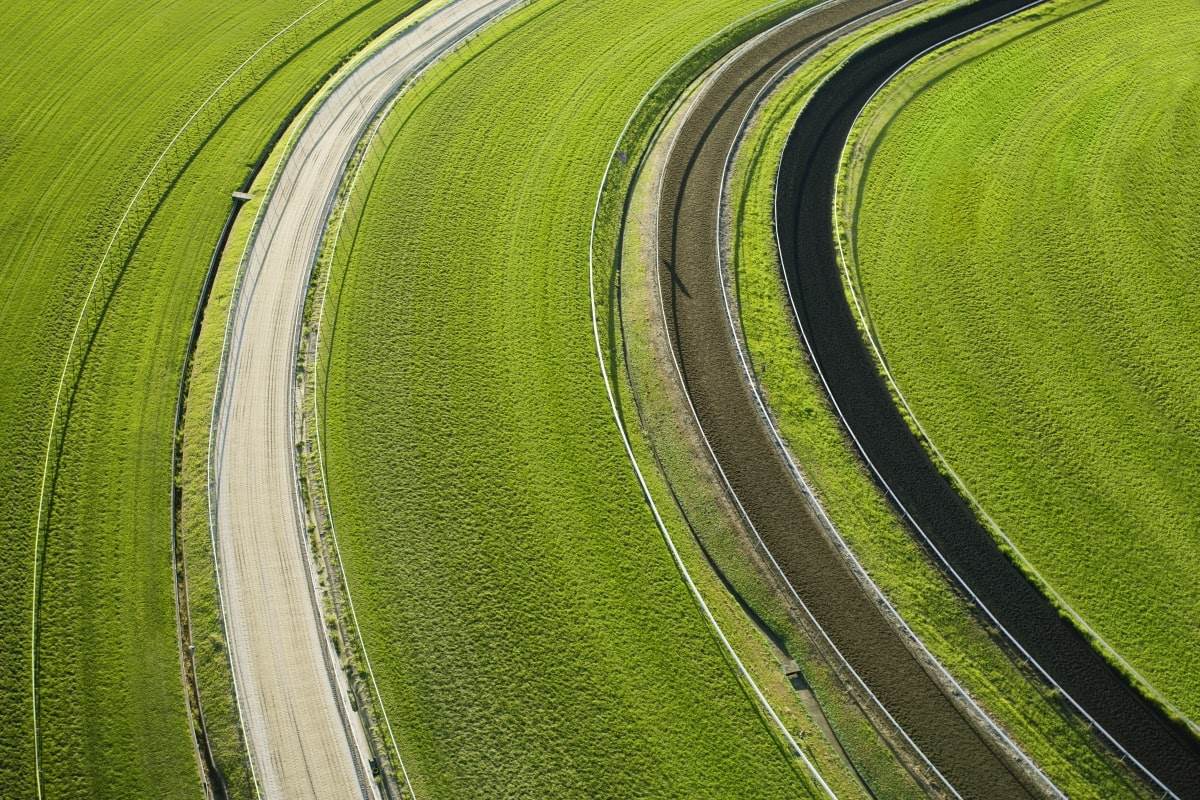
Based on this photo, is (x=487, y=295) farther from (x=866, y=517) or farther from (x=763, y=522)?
(x=866, y=517)

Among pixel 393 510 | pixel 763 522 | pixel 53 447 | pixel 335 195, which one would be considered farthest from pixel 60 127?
pixel 763 522

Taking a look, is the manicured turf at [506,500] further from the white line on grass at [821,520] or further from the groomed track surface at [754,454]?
the white line on grass at [821,520]

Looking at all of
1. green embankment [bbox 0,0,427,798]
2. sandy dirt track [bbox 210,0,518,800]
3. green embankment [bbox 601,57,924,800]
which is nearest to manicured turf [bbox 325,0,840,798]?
green embankment [bbox 601,57,924,800]

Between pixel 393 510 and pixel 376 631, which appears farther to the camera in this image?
pixel 393 510

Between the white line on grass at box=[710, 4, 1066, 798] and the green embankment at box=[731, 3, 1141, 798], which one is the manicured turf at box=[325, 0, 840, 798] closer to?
the white line on grass at box=[710, 4, 1066, 798]

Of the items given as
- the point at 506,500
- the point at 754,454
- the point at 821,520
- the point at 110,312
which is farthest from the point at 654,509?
the point at 110,312

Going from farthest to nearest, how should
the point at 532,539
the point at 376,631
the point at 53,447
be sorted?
1. the point at 53,447
2. the point at 532,539
3. the point at 376,631
